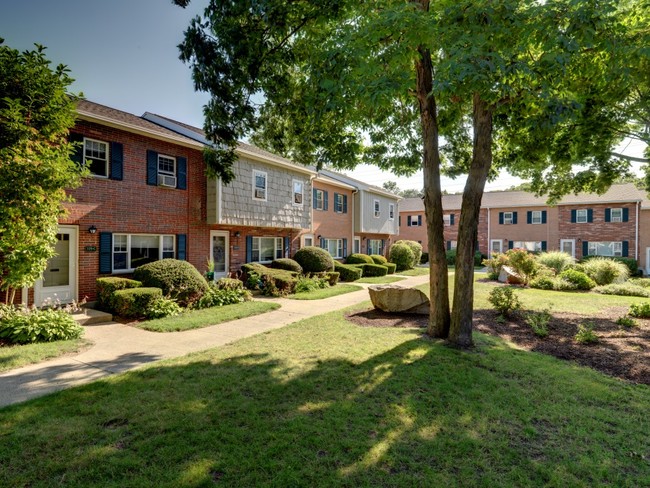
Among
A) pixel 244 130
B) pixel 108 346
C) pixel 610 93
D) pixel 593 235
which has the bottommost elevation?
pixel 108 346

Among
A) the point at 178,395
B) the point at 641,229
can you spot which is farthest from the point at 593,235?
the point at 178,395

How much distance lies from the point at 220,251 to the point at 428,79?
35.9 feet

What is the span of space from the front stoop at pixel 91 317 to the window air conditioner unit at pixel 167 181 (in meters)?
4.86

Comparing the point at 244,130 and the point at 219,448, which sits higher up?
the point at 244,130

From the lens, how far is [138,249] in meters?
12.0

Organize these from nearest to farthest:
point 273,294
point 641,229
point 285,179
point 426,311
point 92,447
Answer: point 92,447 → point 426,311 → point 273,294 → point 285,179 → point 641,229

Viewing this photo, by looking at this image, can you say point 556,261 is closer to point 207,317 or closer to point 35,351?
point 207,317

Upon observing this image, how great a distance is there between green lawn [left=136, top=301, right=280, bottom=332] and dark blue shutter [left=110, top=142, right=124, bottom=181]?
5.01 metres

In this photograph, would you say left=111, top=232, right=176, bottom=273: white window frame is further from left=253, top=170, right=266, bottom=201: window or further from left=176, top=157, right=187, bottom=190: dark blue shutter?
left=253, top=170, right=266, bottom=201: window

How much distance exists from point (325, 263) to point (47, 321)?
40.3ft

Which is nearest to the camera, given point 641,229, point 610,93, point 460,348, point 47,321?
point 460,348

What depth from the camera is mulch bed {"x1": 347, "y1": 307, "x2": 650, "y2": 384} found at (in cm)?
623

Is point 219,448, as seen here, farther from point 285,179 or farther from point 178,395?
point 285,179

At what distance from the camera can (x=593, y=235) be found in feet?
93.2
